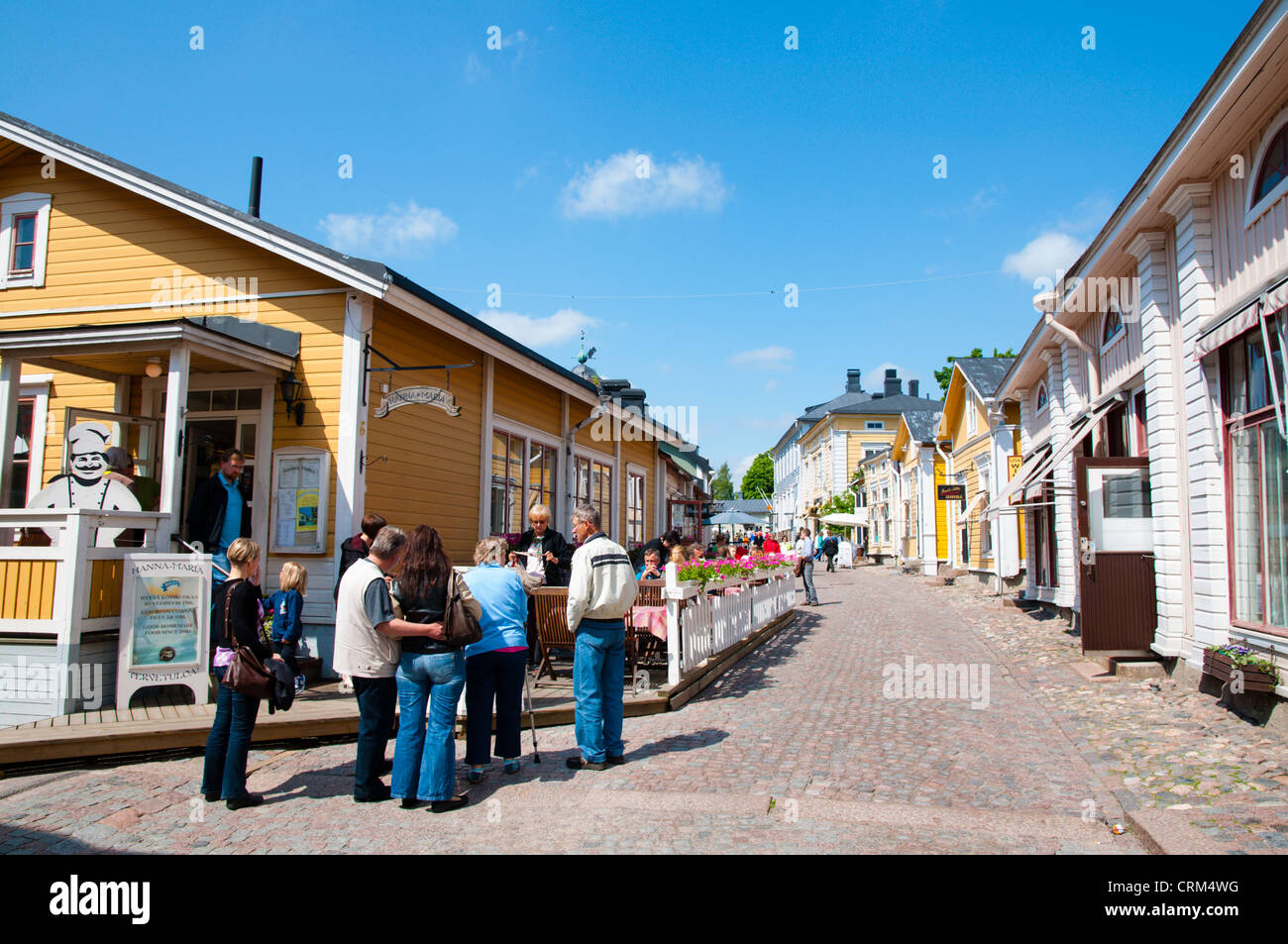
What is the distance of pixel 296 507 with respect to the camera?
8.77 meters

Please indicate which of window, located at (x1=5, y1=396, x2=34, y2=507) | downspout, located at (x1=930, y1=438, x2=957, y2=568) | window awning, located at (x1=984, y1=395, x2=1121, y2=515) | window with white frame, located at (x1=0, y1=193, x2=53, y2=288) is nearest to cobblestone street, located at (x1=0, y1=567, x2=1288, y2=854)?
window awning, located at (x1=984, y1=395, x2=1121, y2=515)

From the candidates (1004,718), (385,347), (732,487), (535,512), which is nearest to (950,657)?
(1004,718)

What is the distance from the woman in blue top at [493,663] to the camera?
5.59 meters

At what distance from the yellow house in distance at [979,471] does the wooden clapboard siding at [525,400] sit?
9.09 meters

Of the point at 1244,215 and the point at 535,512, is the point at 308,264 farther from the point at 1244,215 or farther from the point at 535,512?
the point at 1244,215

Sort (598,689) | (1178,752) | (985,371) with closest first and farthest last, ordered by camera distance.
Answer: (598,689) → (1178,752) → (985,371)

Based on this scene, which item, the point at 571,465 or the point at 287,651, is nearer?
the point at 287,651

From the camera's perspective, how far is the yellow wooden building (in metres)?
7.85

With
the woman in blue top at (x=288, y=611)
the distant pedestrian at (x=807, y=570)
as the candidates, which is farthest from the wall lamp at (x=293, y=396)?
the distant pedestrian at (x=807, y=570)

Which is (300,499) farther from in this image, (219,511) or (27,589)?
(27,589)

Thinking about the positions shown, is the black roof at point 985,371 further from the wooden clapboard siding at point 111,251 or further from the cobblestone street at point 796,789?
the wooden clapboard siding at point 111,251

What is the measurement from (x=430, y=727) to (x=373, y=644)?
0.60 meters

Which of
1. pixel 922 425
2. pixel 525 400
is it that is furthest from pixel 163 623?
pixel 922 425

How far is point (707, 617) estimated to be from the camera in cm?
944
